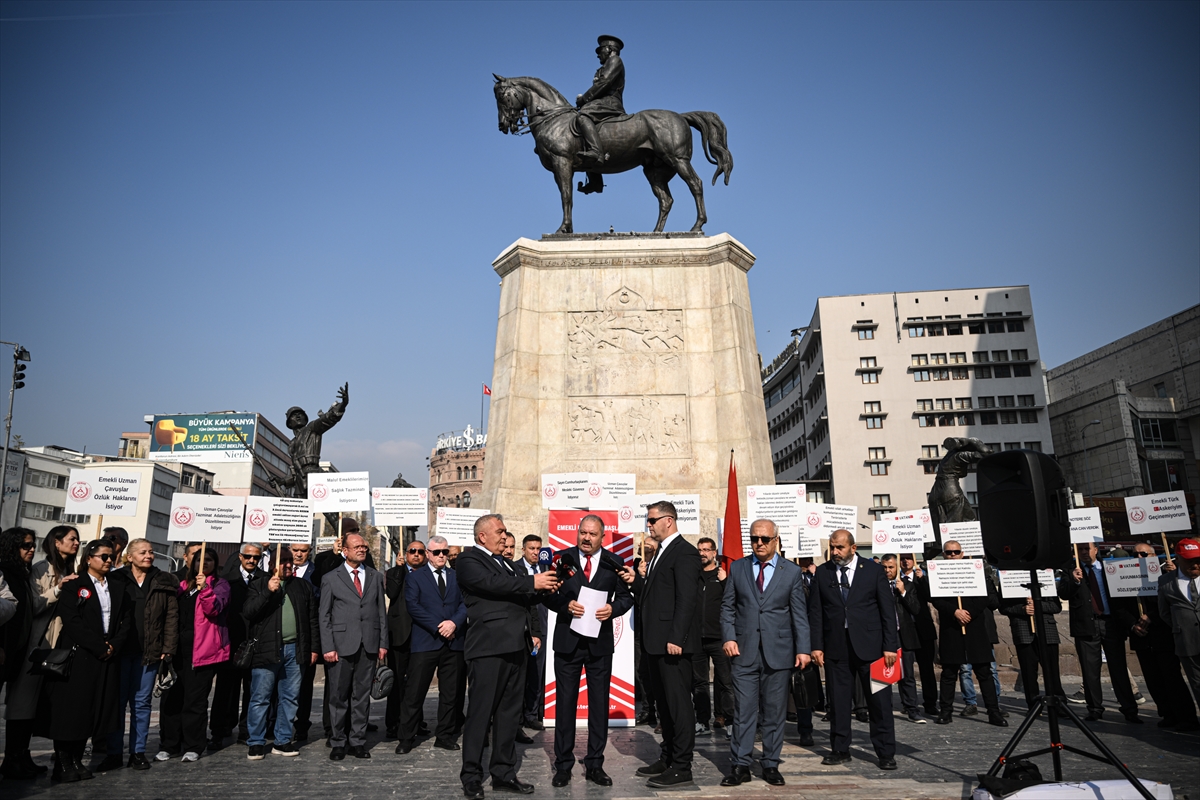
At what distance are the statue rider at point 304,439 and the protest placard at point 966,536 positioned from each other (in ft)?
34.3

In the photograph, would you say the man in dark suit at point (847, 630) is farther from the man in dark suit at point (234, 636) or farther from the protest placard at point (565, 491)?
the man in dark suit at point (234, 636)

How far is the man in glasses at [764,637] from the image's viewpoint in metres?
6.96

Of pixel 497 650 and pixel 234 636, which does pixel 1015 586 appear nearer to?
pixel 497 650

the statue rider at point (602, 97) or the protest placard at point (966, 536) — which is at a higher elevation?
the statue rider at point (602, 97)

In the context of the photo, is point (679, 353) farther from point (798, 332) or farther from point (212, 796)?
point (798, 332)

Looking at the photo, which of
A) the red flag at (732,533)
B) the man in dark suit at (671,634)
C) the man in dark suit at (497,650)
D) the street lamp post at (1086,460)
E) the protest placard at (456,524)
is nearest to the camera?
the man in dark suit at (497,650)

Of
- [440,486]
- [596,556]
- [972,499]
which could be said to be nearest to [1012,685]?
[596,556]

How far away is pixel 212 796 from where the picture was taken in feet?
21.2

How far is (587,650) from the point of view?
7.09m

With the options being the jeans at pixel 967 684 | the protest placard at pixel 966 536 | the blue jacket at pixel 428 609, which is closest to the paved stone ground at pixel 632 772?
the blue jacket at pixel 428 609

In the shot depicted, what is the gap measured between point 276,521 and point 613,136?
32.0 ft

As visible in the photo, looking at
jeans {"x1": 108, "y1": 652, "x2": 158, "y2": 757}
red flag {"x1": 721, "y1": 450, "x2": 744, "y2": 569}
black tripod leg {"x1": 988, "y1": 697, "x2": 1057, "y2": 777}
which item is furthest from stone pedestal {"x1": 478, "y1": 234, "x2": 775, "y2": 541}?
black tripod leg {"x1": 988, "y1": 697, "x2": 1057, "y2": 777}

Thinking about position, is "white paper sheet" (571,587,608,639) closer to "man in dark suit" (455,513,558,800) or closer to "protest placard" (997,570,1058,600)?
"man in dark suit" (455,513,558,800)

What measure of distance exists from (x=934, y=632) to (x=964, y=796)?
532cm
